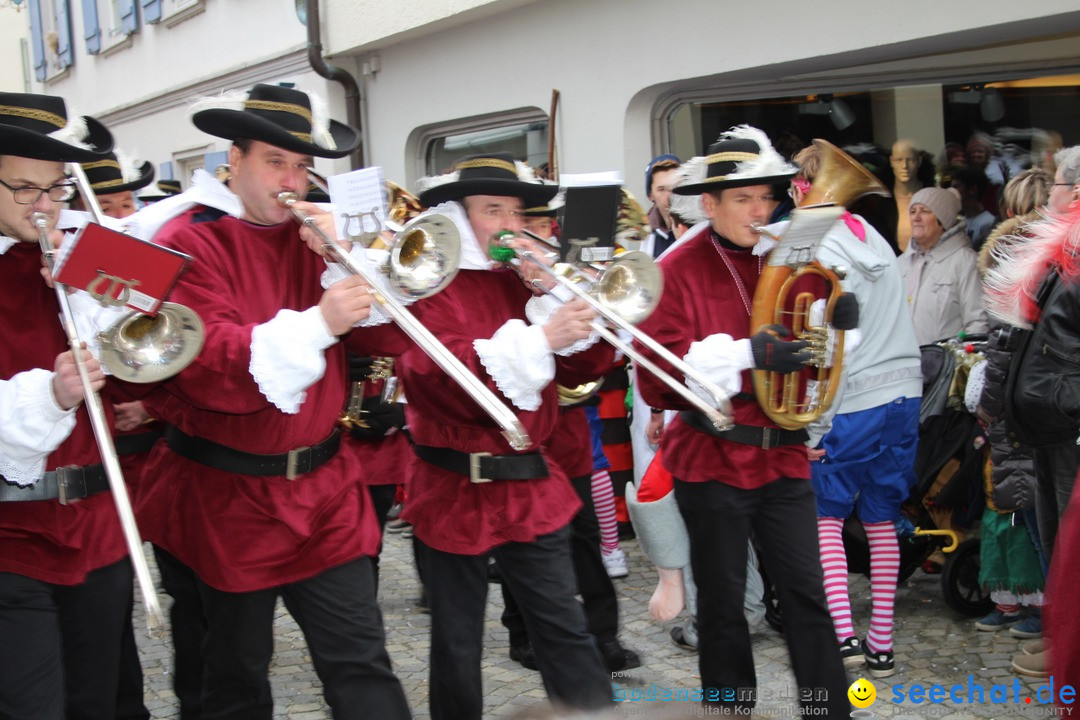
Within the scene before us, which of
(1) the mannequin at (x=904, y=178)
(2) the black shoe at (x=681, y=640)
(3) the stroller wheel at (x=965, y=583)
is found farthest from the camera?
(1) the mannequin at (x=904, y=178)

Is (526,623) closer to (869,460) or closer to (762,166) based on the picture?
(762,166)

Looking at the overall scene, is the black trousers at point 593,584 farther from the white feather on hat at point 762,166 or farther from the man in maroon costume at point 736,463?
the white feather on hat at point 762,166

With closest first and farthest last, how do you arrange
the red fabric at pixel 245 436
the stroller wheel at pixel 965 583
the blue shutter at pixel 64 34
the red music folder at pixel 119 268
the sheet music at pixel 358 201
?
the red music folder at pixel 119 268, the red fabric at pixel 245 436, the sheet music at pixel 358 201, the stroller wheel at pixel 965 583, the blue shutter at pixel 64 34

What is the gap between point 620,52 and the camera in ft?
27.3

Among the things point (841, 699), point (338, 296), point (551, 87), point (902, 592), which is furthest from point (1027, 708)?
point (551, 87)

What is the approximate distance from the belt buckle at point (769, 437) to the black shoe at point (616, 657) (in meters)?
1.42

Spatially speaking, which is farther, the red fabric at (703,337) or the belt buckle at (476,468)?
the red fabric at (703,337)

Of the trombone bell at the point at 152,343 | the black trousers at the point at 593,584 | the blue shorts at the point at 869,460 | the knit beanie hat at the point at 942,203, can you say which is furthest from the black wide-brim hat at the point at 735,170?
the knit beanie hat at the point at 942,203

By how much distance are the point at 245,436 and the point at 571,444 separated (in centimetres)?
199

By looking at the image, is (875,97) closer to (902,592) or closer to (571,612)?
(902,592)

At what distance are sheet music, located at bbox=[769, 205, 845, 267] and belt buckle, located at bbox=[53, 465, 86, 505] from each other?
2.30 metres

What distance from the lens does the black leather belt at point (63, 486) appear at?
124 inches

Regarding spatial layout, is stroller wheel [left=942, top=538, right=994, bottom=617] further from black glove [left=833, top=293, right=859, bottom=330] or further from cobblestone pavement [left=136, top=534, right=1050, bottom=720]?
black glove [left=833, top=293, right=859, bottom=330]

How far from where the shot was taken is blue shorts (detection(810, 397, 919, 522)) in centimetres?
505
